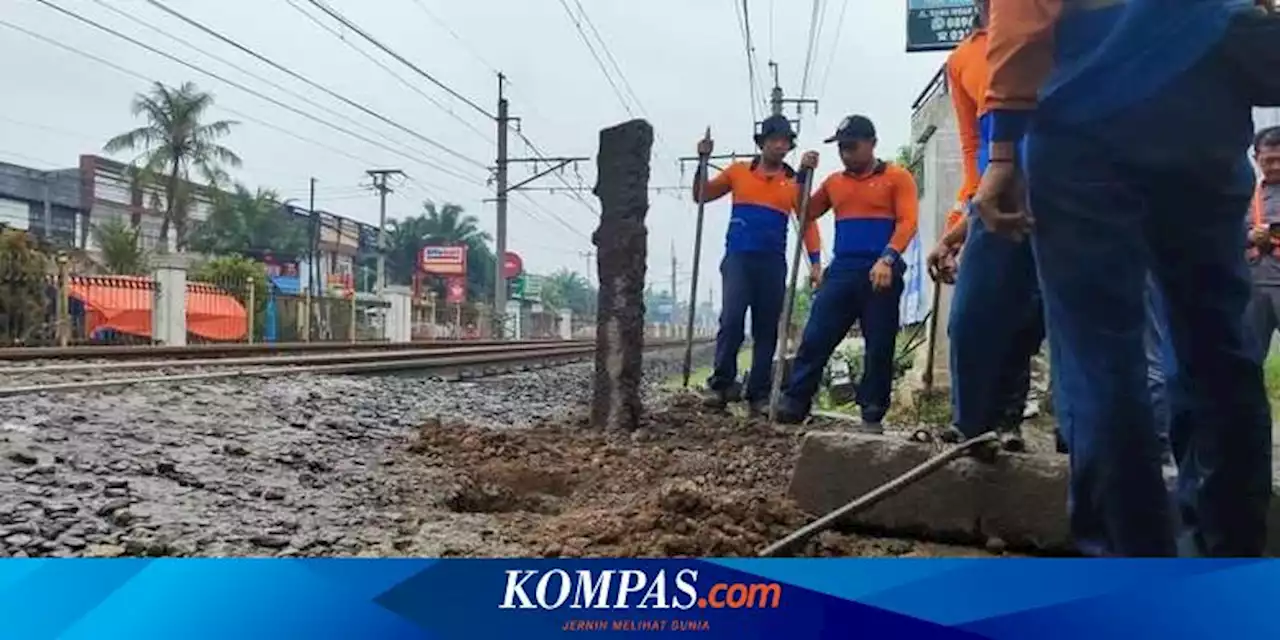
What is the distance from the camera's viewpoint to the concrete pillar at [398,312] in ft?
5.03

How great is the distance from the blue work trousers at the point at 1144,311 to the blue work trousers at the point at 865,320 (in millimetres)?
362

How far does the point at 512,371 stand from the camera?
1.78 m

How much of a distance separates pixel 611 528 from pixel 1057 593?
1.90ft

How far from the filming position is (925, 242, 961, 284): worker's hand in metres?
1.55

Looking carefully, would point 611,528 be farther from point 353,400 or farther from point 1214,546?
point 1214,546

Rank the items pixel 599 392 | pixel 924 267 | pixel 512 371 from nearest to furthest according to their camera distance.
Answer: pixel 924 267 → pixel 512 371 → pixel 599 392

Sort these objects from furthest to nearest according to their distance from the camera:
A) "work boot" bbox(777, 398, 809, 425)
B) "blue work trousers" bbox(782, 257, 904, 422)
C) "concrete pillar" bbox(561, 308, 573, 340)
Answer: "concrete pillar" bbox(561, 308, 573, 340), "work boot" bbox(777, 398, 809, 425), "blue work trousers" bbox(782, 257, 904, 422)

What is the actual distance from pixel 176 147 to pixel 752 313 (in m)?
1.01

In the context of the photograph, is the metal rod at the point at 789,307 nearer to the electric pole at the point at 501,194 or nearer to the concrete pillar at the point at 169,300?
the electric pole at the point at 501,194

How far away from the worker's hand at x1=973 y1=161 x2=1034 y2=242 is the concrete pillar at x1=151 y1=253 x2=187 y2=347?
3.63 ft

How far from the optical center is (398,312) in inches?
61.1

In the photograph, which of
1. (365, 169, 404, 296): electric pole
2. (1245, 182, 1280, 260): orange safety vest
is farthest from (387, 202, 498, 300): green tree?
(1245, 182, 1280, 260): orange safety vest

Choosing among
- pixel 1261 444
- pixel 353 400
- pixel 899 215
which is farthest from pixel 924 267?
pixel 353 400

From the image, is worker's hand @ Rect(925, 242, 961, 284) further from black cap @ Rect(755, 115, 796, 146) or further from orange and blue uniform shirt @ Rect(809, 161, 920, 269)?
black cap @ Rect(755, 115, 796, 146)
